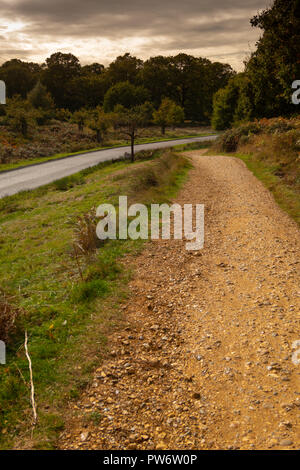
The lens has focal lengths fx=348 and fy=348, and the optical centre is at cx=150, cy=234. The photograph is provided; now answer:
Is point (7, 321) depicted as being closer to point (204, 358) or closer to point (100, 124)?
point (204, 358)

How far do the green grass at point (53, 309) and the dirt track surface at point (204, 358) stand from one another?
12.4 inches

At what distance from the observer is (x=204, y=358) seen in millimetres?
5867

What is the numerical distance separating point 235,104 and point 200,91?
3784 cm

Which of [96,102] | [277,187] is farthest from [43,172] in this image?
[96,102]

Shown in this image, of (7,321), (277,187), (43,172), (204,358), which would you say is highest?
(43,172)

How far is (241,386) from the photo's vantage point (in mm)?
5172

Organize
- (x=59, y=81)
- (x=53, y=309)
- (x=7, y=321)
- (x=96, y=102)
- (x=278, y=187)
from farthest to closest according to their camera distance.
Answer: (x=96, y=102)
(x=59, y=81)
(x=278, y=187)
(x=53, y=309)
(x=7, y=321)

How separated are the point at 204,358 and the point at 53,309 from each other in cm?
348

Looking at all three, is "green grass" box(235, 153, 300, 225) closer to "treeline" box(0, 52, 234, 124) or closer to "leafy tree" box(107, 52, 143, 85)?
"treeline" box(0, 52, 234, 124)

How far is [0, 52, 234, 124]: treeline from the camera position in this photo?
220 ft

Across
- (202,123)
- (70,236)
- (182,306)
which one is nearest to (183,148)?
(70,236)

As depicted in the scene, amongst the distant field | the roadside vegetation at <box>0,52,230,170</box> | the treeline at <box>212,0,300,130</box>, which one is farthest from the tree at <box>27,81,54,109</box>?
the treeline at <box>212,0,300,130</box>

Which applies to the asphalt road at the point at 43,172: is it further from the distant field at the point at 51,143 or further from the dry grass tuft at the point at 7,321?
the dry grass tuft at the point at 7,321
